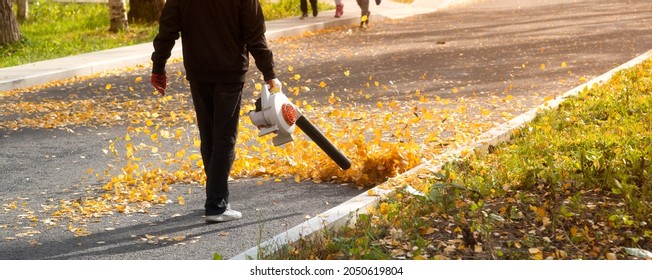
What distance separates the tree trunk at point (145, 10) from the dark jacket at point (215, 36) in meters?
17.8

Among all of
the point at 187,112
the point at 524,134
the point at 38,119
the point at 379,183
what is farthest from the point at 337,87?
the point at 379,183

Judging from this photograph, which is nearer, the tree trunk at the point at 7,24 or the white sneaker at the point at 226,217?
the white sneaker at the point at 226,217

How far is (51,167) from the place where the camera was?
10.1m

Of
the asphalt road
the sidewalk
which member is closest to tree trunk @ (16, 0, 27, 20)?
the sidewalk

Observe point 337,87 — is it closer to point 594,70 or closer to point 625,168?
point 594,70

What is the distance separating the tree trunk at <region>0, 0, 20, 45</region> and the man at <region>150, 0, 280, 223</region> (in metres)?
14.3

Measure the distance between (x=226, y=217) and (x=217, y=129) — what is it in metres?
0.65

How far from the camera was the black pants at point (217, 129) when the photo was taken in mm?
7328

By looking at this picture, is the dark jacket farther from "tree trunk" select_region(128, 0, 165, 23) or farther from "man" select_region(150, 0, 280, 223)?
"tree trunk" select_region(128, 0, 165, 23)

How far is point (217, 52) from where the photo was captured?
23.7ft

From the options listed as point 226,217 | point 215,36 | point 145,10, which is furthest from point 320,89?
point 145,10

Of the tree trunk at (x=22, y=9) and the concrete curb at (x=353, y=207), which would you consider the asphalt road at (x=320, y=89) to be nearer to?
the concrete curb at (x=353, y=207)

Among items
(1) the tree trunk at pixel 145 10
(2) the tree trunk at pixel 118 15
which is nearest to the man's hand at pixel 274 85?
(2) the tree trunk at pixel 118 15

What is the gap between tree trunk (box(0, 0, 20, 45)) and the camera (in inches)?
821
